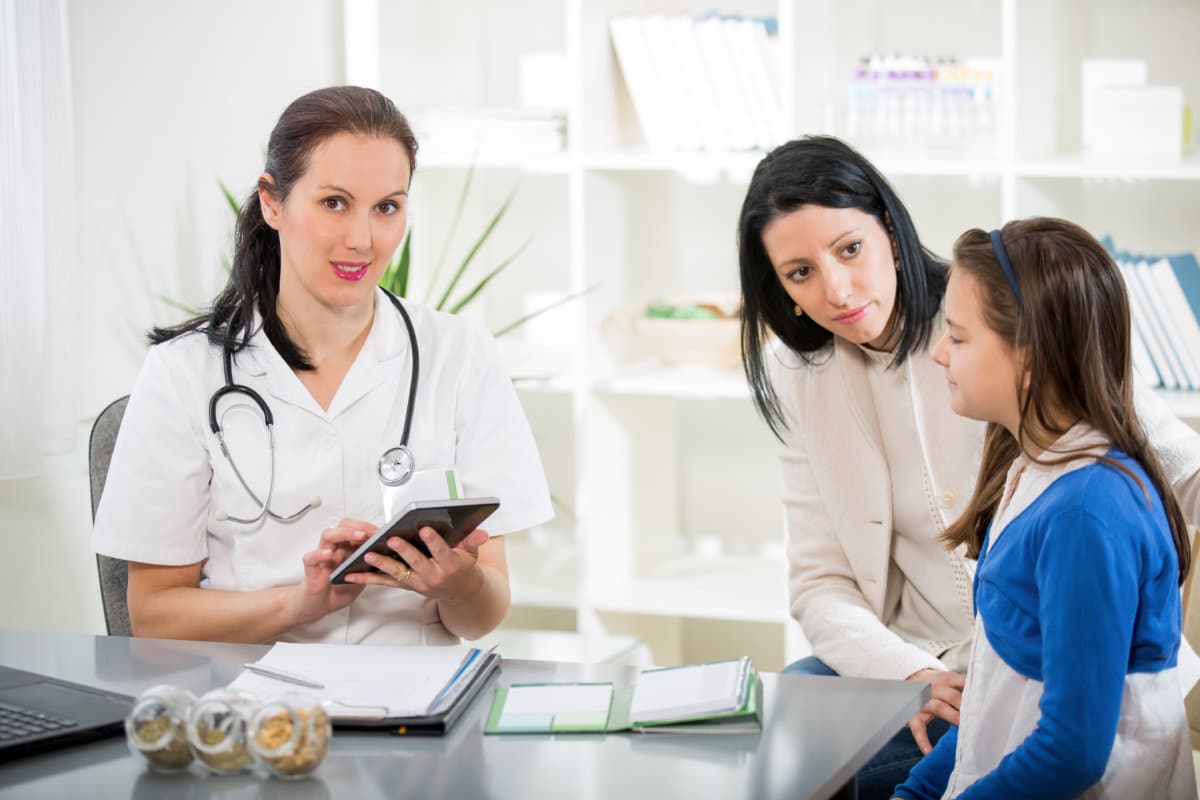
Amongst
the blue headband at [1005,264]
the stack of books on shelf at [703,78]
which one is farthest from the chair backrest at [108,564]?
the stack of books on shelf at [703,78]

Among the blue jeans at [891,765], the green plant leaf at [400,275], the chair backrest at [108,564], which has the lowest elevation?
the blue jeans at [891,765]

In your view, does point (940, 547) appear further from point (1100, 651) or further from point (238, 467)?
point (238, 467)

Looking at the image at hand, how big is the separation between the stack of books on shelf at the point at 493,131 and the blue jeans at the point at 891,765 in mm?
1551

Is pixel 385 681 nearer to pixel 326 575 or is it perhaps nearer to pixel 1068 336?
pixel 326 575

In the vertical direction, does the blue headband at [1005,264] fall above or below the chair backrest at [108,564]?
above

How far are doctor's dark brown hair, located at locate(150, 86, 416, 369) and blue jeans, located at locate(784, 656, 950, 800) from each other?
85 centimetres

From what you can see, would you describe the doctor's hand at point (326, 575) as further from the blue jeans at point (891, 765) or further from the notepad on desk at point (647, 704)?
the blue jeans at point (891, 765)

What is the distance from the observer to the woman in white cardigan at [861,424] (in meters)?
1.89

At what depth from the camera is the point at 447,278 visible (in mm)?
3309

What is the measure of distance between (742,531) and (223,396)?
1.86 m

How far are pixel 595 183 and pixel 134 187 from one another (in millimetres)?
943

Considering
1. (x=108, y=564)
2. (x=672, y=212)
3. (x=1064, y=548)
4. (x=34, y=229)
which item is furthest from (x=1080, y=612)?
(x=672, y=212)

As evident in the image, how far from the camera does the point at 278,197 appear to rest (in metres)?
1.84

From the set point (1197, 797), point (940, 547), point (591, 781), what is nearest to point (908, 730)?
point (940, 547)
